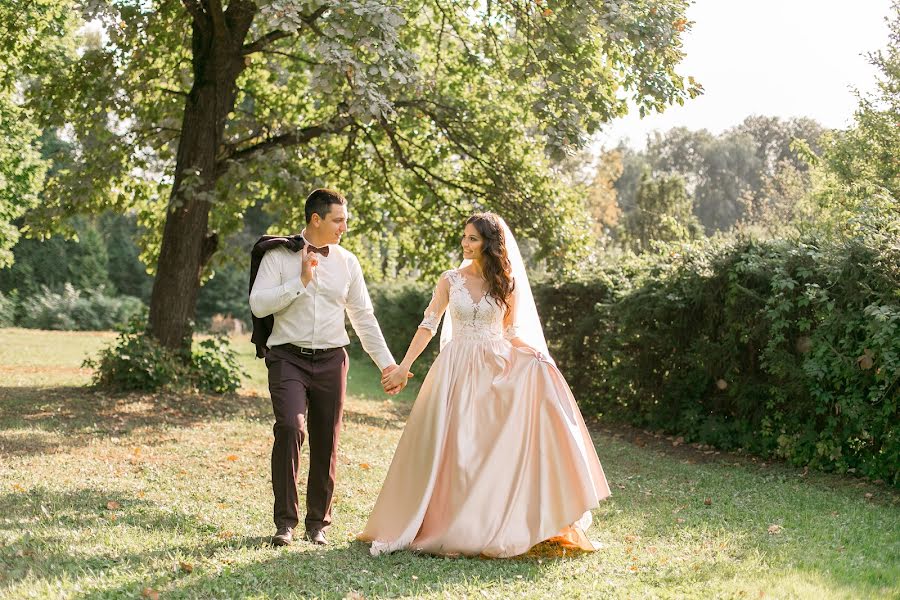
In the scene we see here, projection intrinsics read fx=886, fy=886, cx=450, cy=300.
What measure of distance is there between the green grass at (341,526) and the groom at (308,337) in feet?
1.21

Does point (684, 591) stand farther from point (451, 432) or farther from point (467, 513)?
point (451, 432)

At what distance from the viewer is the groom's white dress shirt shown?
216 inches

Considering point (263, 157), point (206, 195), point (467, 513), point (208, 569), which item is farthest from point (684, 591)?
point (263, 157)

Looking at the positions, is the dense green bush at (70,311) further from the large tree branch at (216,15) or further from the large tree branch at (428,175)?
the large tree branch at (216,15)

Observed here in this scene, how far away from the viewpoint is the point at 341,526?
20.7 ft

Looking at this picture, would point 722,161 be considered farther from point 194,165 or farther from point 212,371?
point 194,165

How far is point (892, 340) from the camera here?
25.1ft

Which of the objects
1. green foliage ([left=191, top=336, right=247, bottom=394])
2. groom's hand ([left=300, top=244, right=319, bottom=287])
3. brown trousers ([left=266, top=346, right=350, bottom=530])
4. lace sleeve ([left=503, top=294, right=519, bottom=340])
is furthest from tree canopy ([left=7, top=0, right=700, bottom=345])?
brown trousers ([left=266, top=346, right=350, bottom=530])

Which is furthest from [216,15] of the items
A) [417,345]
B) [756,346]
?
[756,346]

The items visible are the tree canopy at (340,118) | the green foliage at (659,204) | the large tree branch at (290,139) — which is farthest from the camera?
the green foliage at (659,204)

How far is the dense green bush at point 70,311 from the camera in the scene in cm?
3503

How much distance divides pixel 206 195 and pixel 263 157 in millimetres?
1508

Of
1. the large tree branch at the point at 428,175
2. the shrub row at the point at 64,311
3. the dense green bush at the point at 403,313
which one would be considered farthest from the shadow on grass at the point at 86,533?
the shrub row at the point at 64,311

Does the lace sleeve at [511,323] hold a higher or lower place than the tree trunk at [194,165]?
lower
